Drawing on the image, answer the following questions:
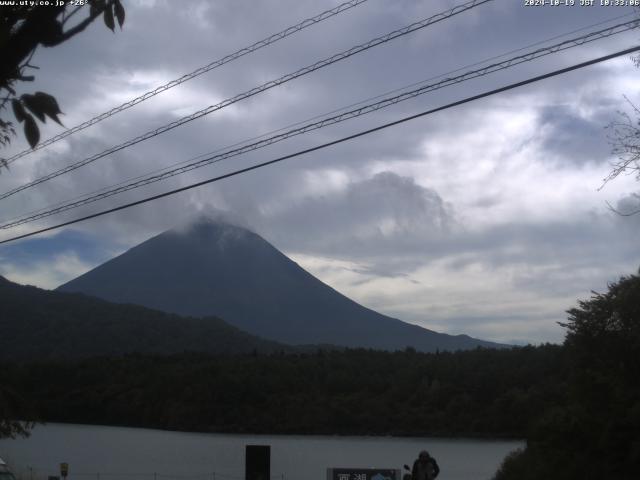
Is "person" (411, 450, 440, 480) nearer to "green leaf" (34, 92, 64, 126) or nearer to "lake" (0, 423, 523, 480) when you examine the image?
"green leaf" (34, 92, 64, 126)

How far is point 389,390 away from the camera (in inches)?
2862

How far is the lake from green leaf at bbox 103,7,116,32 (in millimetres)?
36377

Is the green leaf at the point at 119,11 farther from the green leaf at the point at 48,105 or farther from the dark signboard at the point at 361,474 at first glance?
the dark signboard at the point at 361,474

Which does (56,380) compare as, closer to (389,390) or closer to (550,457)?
(389,390)

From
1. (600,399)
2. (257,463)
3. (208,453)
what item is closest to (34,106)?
(257,463)

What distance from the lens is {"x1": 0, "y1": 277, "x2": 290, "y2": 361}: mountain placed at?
94.8m

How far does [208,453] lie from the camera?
58.1m

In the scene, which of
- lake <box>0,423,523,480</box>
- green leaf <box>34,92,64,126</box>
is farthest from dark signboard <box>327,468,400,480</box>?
lake <box>0,423,523,480</box>

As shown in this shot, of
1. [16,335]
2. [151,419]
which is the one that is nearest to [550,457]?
[151,419]

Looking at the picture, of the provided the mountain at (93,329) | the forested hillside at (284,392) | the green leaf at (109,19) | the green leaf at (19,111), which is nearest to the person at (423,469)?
the green leaf at (109,19)

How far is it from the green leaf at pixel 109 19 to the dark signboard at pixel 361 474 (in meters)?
11.9

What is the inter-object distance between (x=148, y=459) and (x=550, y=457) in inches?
1608

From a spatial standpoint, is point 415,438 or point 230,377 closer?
point 415,438

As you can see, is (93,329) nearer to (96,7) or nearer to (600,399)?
(600,399)
